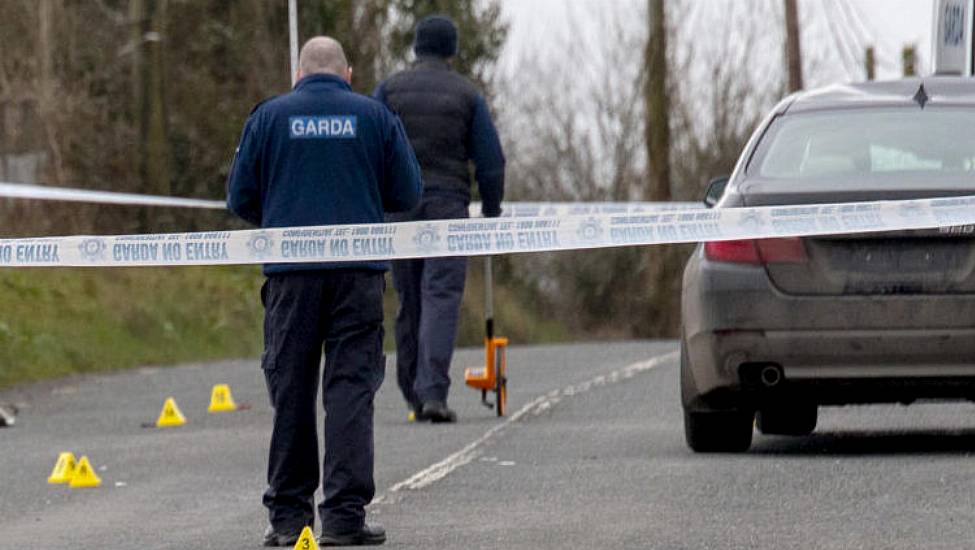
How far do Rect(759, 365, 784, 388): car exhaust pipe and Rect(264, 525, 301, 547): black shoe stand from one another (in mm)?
2653

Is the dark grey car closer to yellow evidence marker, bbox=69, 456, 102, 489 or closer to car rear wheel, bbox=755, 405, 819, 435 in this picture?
car rear wheel, bbox=755, 405, 819, 435

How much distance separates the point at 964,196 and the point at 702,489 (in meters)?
1.68

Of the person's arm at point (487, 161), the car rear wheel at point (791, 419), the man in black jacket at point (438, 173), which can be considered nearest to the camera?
the car rear wheel at point (791, 419)

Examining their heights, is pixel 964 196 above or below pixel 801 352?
above

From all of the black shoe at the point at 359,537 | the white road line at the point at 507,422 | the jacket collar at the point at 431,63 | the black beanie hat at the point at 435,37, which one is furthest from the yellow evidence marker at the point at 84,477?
the black beanie hat at the point at 435,37

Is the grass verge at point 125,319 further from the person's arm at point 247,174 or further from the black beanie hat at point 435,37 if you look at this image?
the person's arm at point 247,174

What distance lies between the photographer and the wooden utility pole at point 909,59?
54656 millimetres

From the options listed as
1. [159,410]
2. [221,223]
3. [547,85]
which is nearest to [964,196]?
[159,410]

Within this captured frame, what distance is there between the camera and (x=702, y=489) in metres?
9.64

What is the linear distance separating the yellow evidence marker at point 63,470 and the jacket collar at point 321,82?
2866mm

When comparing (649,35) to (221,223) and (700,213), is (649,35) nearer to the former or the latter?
(221,223)

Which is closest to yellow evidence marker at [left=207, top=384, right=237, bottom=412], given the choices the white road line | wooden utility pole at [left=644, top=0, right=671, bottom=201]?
the white road line

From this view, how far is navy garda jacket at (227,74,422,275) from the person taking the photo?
8.55 m

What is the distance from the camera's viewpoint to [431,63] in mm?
13648
